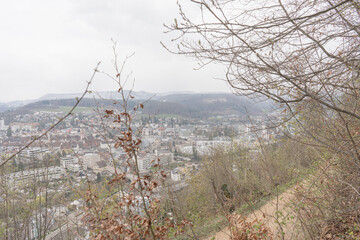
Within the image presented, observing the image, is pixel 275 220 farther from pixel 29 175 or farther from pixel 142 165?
pixel 29 175

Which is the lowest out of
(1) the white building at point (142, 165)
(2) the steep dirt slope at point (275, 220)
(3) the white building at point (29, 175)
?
(2) the steep dirt slope at point (275, 220)

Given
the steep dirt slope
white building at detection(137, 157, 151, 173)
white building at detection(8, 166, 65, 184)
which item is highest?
white building at detection(137, 157, 151, 173)

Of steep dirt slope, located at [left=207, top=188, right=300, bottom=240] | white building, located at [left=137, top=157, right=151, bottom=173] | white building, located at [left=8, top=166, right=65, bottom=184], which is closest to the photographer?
white building, located at [left=137, top=157, right=151, bottom=173]

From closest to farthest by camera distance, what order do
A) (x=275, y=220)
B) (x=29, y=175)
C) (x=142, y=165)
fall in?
1. (x=142, y=165)
2. (x=275, y=220)
3. (x=29, y=175)

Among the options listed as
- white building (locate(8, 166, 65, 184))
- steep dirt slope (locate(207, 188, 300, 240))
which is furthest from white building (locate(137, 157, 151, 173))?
white building (locate(8, 166, 65, 184))

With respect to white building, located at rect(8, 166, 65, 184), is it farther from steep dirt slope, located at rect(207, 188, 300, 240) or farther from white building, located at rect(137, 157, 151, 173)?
steep dirt slope, located at rect(207, 188, 300, 240)

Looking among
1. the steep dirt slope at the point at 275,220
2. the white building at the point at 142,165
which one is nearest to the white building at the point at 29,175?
the white building at the point at 142,165

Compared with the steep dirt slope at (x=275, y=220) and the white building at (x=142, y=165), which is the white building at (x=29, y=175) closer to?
the white building at (x=142, y=165)

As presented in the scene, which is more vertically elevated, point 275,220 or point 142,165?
point 142,165

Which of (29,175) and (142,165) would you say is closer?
(142,165)

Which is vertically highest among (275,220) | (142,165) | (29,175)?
(142,165)

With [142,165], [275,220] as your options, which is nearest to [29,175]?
[142,165]

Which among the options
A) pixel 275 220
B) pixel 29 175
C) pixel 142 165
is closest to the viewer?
pixel 142 165

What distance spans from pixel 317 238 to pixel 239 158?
811 centimetres
